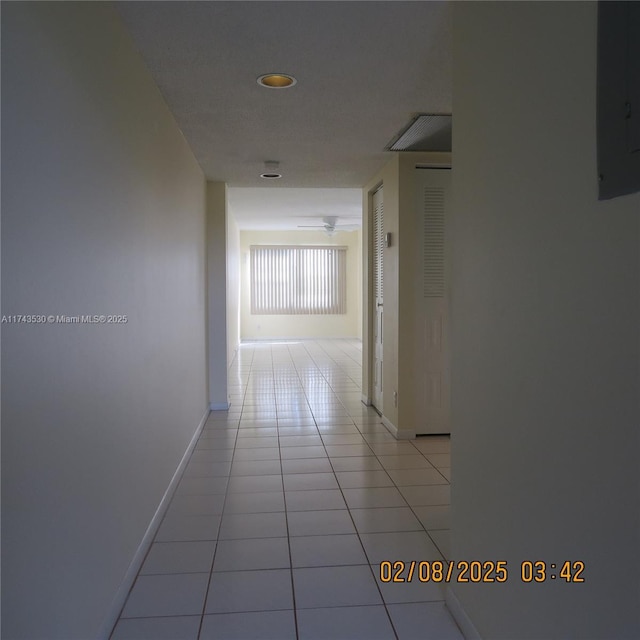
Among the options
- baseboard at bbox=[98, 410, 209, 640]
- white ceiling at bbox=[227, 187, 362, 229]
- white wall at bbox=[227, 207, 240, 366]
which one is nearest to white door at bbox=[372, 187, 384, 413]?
white ceiling at bbox=[227, 187, 362, 229]

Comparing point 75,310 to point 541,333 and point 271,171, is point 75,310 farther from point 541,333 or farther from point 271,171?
point 271,171

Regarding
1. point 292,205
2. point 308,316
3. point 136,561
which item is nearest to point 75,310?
point 136,561

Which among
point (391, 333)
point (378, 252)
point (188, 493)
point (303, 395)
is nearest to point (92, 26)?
point (188, 493)

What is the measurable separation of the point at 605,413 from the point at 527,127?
2.63 ft

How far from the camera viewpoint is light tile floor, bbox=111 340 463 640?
1984 mm

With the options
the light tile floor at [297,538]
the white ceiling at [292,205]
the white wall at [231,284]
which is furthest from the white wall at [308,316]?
the light tile floor at [297,538]

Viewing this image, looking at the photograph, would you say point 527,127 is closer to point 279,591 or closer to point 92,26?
point 92,26

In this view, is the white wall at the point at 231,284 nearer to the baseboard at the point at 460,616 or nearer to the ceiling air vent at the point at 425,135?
the ceiling air vent at the point at 425,135

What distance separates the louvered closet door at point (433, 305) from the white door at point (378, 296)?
2.13 ft

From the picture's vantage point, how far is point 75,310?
1.59 m

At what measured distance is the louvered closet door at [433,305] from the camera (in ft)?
14.5

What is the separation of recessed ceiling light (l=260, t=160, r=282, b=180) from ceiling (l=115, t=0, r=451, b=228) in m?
0.10

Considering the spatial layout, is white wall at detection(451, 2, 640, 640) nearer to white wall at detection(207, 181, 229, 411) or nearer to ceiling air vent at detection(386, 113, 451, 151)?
ceiling air vent at detection(386, 113, 451, 151)

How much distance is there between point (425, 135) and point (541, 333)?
2.75 metres
